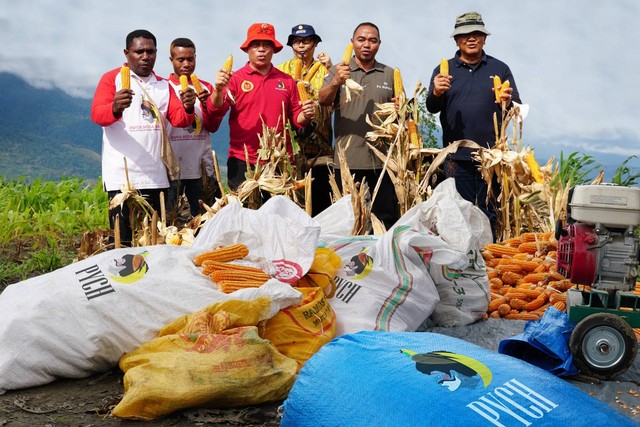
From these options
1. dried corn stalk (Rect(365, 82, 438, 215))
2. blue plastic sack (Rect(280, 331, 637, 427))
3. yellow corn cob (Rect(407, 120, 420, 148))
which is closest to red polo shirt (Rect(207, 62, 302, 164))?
dried corn stalk (Rect(365, 82, 438, 215))

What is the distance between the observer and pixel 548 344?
355 centimetres

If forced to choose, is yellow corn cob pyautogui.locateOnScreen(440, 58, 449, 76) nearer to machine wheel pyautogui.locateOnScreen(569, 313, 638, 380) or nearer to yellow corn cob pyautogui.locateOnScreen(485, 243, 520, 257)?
yellow corn cob pyautogui.locateOnScreen(485, 243, 520, 257)

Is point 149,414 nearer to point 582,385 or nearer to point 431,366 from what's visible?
point 431,366

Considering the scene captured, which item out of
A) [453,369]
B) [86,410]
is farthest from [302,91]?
[453,369]

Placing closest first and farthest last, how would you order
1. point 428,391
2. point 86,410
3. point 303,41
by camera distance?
point 428,391
point 86,410
point 303,41

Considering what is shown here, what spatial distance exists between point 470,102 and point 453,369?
386 cm

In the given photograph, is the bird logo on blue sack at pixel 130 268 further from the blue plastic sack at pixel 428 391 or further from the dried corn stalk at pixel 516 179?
the dried corn stalk at pixel 516 179

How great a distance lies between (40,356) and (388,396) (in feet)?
5.92

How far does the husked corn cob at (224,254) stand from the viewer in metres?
3.72

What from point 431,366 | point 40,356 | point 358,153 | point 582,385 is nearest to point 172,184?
point 358,153

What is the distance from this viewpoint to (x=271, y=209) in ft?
13.2

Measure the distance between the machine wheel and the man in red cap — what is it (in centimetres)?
283

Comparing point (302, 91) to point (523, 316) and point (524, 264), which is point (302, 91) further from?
point (523, 316)

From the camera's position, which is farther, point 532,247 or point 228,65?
point 228,65
